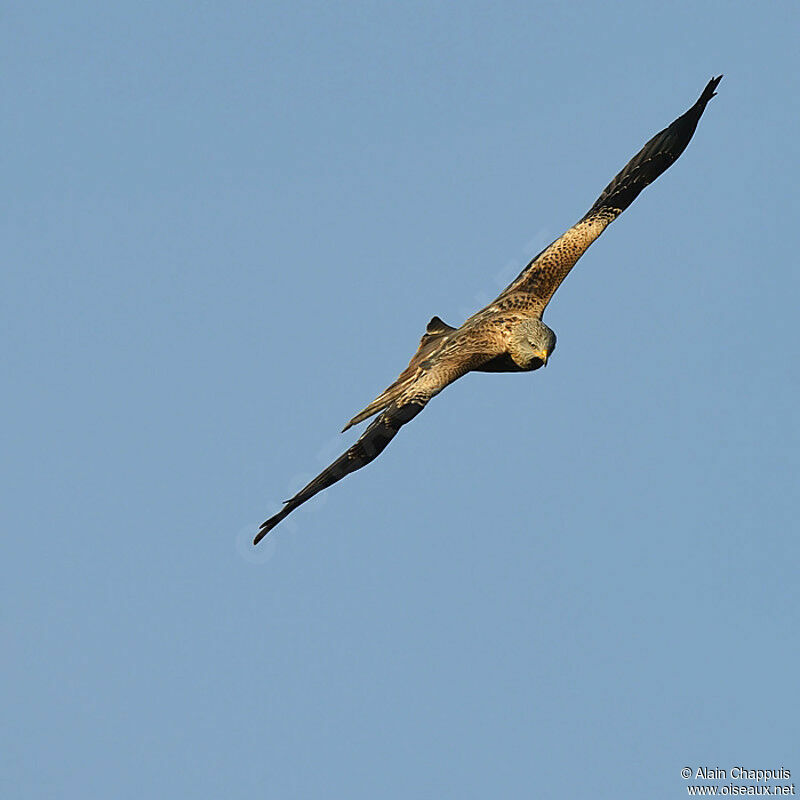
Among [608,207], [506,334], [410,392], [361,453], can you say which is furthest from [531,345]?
[608,207]

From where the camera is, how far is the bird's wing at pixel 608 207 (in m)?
39.6

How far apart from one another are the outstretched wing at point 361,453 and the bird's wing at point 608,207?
265 inches

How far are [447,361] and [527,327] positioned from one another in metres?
2.34

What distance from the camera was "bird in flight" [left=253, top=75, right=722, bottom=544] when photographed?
33.0 m

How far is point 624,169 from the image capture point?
42281 millimetres

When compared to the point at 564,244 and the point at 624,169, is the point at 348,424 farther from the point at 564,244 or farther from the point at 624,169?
the point at 624,169

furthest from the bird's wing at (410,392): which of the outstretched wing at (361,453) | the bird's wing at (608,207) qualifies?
the bird's wing at (608,207)

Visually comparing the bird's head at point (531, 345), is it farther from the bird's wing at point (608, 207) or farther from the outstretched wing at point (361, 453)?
the outstretched wing at point (361, 453)

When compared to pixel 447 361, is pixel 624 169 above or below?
above

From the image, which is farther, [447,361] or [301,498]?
[447,361]

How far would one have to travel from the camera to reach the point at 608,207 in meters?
41.7

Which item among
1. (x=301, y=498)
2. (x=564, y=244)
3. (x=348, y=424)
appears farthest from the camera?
(x=564, y=244)

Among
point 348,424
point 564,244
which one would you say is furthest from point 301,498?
point 564,244

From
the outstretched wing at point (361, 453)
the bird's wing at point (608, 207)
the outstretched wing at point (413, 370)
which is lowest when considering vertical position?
the outstretched wing at point (361, 453)
